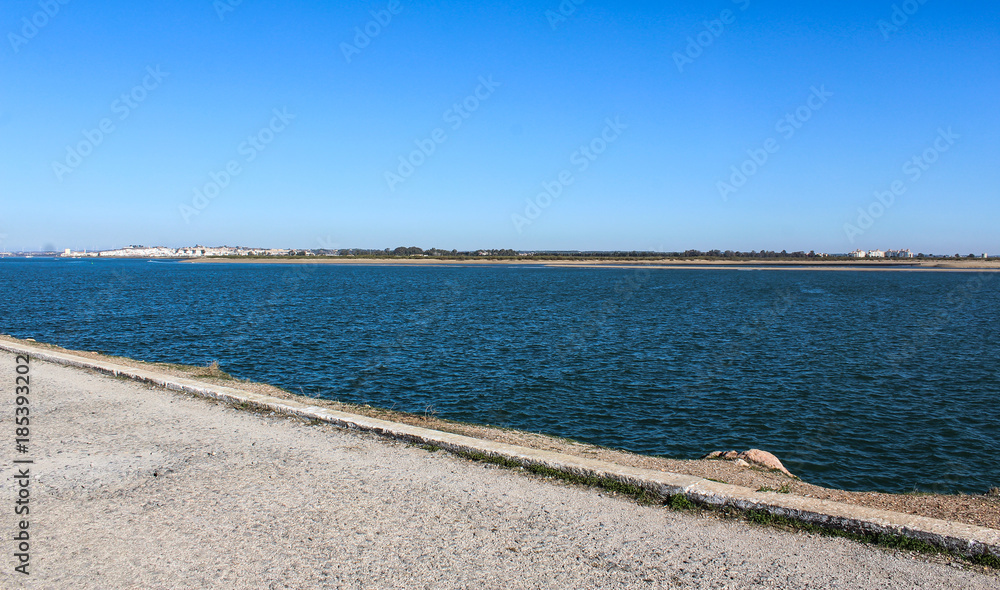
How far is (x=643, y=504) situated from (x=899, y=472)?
858 cm

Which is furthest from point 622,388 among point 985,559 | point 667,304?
point 667,304

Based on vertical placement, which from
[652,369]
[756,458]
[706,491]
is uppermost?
→ [706,491]

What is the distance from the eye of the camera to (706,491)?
6844 mm

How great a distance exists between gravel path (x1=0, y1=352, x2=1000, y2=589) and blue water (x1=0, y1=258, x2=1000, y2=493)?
6.71 metres

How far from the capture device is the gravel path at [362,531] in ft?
17.3

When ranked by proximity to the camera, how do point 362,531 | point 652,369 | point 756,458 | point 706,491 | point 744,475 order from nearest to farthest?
1. point 362,531
2. point 706,491
3. point 744,475
4. point 756,458
5. point 652,369

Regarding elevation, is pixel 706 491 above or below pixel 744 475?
above

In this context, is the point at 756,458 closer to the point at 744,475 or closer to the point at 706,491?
the point at 744,475

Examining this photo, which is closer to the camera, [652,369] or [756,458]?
[756,458]

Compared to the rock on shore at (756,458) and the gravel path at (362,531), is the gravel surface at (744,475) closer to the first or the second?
the rock on shore at (756,458)

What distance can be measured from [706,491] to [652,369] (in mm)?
15769

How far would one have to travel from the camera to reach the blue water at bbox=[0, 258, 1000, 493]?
1391 cm

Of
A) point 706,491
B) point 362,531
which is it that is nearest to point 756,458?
point 706,491

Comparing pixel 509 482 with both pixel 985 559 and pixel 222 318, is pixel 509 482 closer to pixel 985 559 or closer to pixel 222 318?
pixel 985 559
